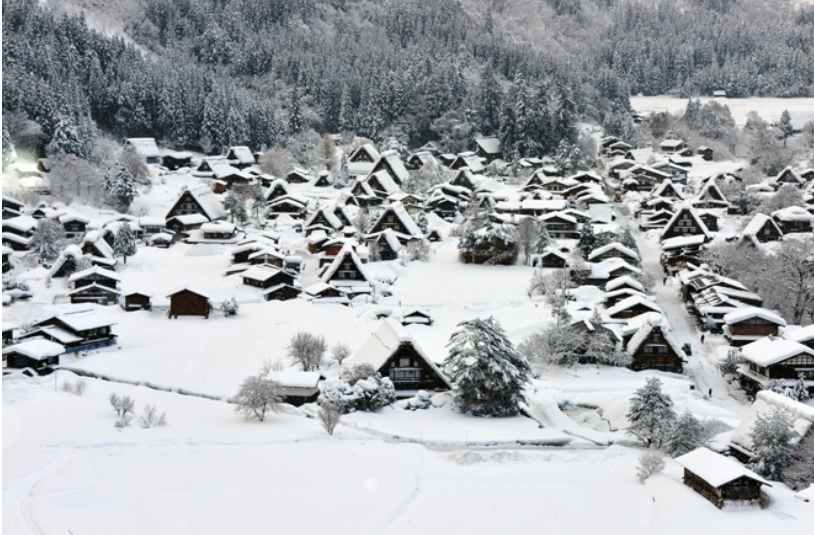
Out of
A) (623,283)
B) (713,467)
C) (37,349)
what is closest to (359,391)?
(713,467)

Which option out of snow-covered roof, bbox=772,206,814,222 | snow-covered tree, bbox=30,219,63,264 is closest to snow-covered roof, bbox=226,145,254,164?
snow-covered tree, bbox=30,219,63,264

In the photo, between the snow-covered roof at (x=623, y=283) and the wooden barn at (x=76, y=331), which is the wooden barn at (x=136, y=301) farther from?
the snow-covered roof at (x=623, y=283)

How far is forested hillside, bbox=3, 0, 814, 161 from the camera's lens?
8056 centimetres

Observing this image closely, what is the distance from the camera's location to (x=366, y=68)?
99875 millimetres

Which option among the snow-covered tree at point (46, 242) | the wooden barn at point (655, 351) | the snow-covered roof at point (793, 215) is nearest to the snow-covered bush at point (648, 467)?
the wooden barn at point (655, 351)

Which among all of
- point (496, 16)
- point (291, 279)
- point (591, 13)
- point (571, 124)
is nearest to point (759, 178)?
point (571, 124)

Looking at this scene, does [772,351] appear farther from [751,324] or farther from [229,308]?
[229,308]

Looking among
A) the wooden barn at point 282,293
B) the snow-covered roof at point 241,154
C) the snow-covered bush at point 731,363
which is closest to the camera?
the snow-covered bush at point 731,363

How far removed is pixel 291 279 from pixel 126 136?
142 ft

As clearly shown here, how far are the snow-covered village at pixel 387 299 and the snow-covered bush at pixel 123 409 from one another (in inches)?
5.0

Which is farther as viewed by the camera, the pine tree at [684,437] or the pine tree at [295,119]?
the pine tree at [295,119]

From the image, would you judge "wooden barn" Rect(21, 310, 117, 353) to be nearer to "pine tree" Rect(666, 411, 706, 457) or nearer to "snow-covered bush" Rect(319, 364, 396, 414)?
"snow-covered bush" Rect(319, 364, 396, 414)

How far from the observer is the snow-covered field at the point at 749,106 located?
10538 centimetres

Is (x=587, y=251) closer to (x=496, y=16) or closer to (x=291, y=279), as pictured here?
(x=291, y=279)
